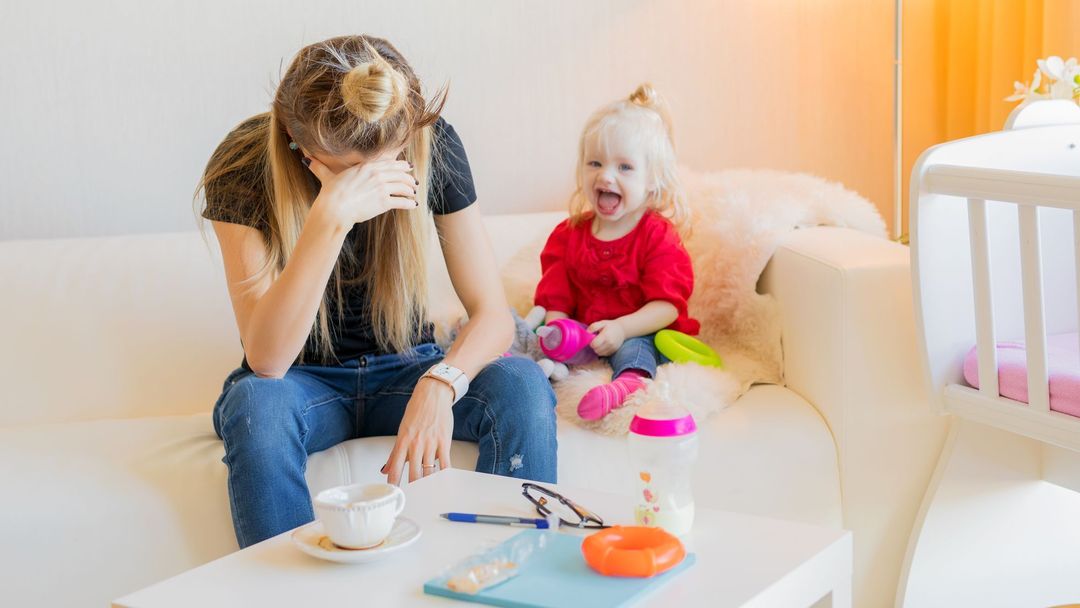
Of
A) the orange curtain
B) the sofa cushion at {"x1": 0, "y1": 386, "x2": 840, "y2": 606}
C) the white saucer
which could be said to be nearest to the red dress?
the sofa cushion at {"x1": 0, "y1": 386, "x2": 840, "y2": 606}

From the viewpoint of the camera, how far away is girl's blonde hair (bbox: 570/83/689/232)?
1970 millimetres

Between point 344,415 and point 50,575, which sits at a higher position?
point 344,415

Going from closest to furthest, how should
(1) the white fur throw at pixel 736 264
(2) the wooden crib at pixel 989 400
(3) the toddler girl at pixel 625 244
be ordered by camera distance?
(2) the wooden crib at pixel 989 400 → (1) the white fur throw at pixel 736 264 → (3) the toddler girl at pixel 625 244

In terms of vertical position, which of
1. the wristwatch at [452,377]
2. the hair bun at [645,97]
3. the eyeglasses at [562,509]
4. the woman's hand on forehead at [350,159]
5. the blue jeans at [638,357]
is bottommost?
the blue jeans at [638,357]

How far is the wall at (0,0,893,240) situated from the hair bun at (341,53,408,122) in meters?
0.75

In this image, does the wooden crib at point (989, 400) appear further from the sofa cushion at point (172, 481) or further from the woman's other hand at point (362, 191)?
the woman's other hand at point (362, 191)

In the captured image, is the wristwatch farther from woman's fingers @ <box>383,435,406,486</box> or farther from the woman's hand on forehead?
the woman's hand on forehead

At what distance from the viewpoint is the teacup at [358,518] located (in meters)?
0.98

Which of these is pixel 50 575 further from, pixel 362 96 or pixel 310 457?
pixel 362 96

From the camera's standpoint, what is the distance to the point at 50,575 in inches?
56.3

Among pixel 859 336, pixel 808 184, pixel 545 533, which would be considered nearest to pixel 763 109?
pixel 808 184

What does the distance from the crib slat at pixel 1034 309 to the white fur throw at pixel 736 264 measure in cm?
48

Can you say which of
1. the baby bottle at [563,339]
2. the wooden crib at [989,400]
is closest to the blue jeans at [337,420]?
the baby bottle at [563,339]

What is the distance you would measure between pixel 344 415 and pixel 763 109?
1482 mm
